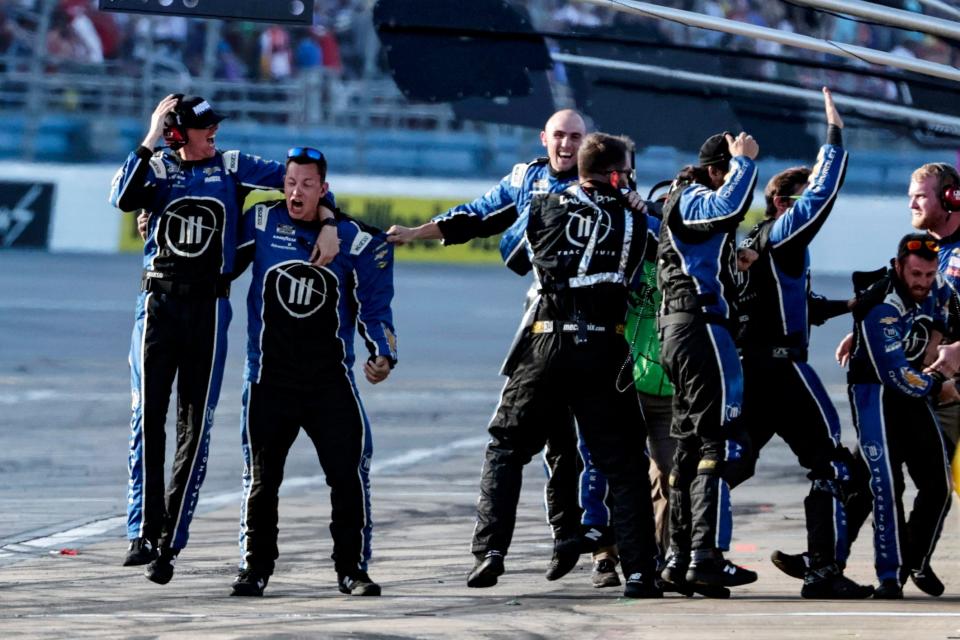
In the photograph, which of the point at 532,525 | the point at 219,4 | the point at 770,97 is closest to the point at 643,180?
the point at 770,97

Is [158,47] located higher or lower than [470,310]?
higher

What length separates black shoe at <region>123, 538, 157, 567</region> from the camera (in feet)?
23.8

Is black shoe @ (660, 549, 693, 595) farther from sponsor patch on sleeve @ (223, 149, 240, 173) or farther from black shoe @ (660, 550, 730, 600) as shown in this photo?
sponsor patch on sleeve @ (223, 149, 240, 173)

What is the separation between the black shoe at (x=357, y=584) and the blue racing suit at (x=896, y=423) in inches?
80.8

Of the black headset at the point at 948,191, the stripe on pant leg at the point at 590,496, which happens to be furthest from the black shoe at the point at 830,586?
the black headset at the point at 948,191

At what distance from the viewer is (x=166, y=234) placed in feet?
24.1

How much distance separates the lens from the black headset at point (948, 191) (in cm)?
749

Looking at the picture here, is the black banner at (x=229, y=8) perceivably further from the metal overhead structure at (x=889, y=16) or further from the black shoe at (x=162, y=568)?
the black shoe at (x=162, y=568)

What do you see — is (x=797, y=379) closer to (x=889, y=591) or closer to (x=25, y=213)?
(x=889, y=591)

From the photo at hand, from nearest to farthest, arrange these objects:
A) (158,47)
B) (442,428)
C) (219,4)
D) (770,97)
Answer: (219,4) < (770,97) < (442,428) < (158,47)

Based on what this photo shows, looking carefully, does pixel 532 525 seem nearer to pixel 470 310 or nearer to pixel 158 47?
pixel 470 310

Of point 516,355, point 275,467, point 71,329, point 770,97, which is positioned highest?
point 770,97

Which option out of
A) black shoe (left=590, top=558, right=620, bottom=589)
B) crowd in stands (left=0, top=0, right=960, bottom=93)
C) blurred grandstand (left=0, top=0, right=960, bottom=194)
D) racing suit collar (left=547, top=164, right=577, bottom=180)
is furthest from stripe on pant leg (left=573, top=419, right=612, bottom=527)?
crowd in stands (left=0, top=0, right=960, bottom=93)

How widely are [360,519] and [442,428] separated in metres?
7.01
